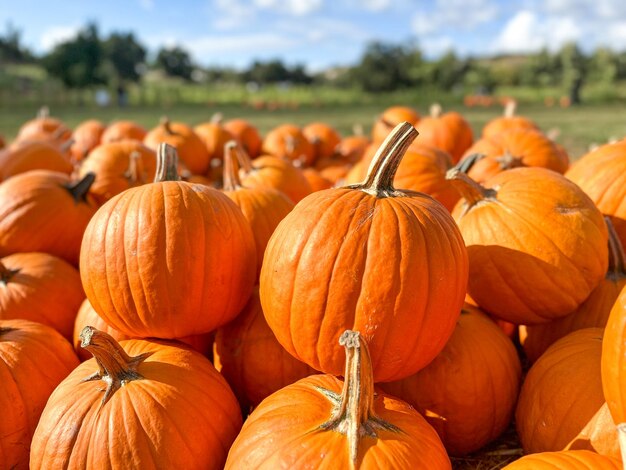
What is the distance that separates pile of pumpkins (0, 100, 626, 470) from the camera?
5.07 ft

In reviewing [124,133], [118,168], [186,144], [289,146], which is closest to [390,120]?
[289,146]

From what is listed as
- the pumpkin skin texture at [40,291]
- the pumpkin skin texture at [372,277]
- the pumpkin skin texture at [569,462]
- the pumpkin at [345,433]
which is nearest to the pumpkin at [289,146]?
the pumpkin skin texture at [40,291]

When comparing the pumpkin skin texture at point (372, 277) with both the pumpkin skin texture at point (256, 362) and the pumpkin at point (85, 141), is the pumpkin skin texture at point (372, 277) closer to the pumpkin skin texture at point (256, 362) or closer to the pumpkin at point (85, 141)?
the pumpkin skin texture at point (256, 362)

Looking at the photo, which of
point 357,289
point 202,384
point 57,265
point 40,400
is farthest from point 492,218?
→ point 57,265

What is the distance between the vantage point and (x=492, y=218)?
2164mm

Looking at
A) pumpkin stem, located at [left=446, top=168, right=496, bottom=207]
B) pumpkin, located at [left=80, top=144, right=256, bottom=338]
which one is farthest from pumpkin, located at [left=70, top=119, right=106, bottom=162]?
pumpkin stem, located at [left=446, top=168, right=496, bottom=207]

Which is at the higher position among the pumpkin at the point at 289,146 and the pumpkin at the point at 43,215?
the pumpkin at the point at 289,146

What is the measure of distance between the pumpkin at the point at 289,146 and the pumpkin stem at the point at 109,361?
11.8 ft

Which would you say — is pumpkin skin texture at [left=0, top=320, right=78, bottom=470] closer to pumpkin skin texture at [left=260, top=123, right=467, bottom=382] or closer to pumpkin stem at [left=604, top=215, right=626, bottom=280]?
pumpkin skin texture at [left=260, top=123, right=467, bottom=382]

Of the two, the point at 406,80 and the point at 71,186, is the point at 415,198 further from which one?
the point at 406,80

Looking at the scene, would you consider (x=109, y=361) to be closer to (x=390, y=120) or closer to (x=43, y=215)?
(x=43, y=215)

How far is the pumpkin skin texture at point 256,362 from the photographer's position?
2.06 metres

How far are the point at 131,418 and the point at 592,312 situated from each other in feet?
6.06

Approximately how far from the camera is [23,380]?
1905 mm
